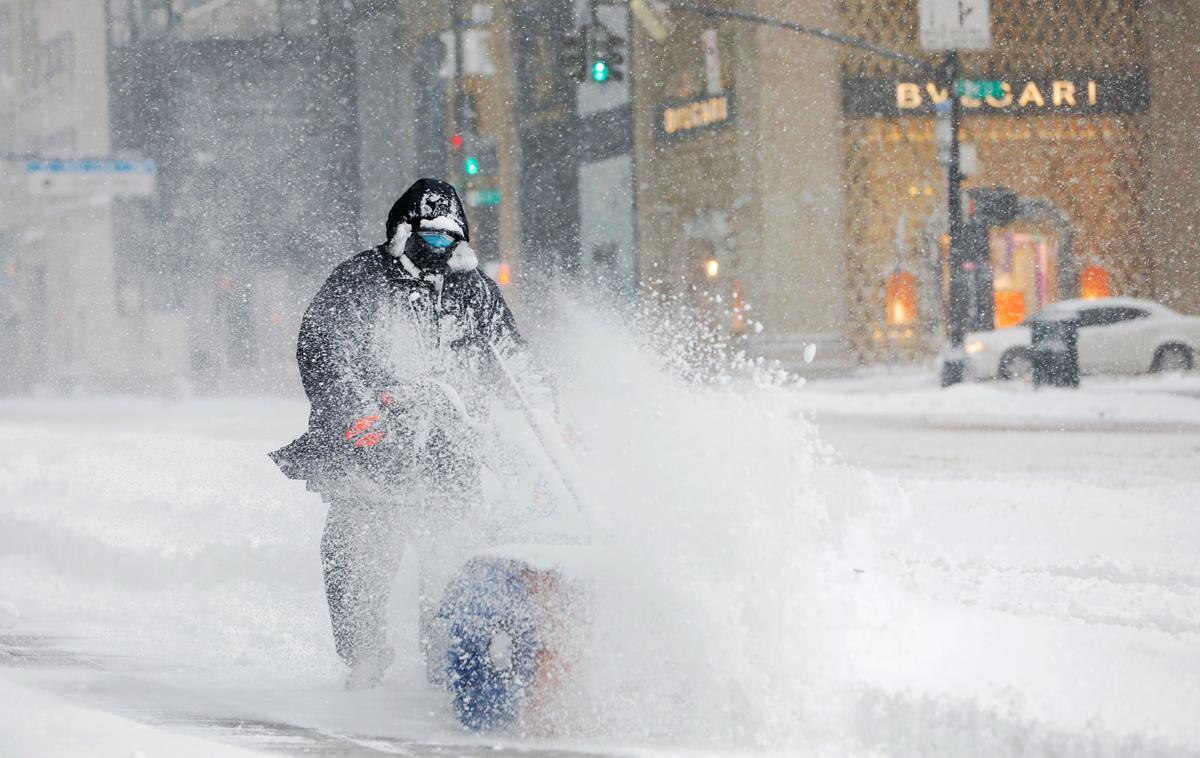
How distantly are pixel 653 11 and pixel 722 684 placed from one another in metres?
27.3

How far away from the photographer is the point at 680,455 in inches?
194

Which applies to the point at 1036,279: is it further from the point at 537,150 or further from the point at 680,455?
the point at 680,455

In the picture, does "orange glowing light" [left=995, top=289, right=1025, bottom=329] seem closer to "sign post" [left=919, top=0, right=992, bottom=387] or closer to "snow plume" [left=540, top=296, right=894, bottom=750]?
"sign post" [left=919, top=0, right=992, bottom=387]

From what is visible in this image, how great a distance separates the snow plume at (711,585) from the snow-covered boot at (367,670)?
0.99 m

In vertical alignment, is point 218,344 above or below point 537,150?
below

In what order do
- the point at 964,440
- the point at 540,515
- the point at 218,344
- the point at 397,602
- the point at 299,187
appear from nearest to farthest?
the point at 540,515 < the point at 397,602 < the point at 964,440 < the point at 218,344 < the point at 299,187

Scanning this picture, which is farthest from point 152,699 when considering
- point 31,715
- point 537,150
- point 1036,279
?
point 537,150

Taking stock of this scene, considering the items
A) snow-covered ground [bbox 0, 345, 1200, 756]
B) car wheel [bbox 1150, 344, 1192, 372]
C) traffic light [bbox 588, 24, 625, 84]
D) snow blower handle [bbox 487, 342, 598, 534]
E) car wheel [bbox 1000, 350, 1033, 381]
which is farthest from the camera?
car wheel [bbox 1150, 344, 1192, 372]

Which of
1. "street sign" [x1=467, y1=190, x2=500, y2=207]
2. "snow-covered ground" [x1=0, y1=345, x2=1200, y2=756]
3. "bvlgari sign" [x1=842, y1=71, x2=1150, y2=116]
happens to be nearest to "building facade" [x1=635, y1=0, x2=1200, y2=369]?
"bvlgari sign" [x1=842, y1=71, x2=1150, y2=116]

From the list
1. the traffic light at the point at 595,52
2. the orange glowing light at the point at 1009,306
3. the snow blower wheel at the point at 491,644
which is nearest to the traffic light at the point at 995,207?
the traffic light at the point at 595,52

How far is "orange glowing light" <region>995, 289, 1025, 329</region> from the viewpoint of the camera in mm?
28156

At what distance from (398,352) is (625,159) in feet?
90.8

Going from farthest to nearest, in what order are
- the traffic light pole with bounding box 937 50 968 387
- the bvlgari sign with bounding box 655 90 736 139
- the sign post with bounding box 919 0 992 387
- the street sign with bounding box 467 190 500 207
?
the bvlgari sign with bounding box 655 90 736 139, the street sign with bounding box 467 190 500 207, the traffic light pole with bounding box 937 50 968 387, the sign post with bounding box 919 0 992 387

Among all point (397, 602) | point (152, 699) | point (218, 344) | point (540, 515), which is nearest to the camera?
point (540, 515)
